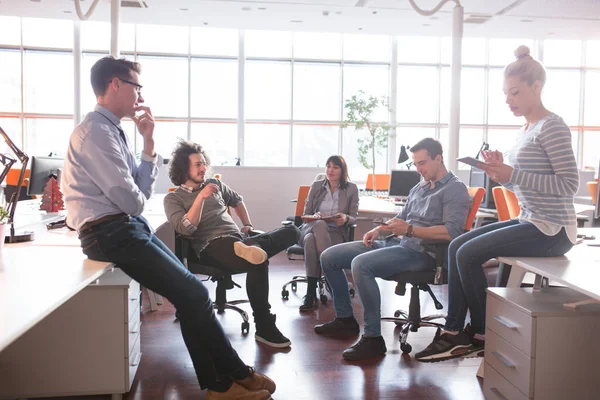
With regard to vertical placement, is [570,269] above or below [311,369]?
above

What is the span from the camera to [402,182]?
606cm

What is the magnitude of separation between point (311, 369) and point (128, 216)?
1.39 metres

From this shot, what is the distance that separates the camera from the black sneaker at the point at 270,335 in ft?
10.8

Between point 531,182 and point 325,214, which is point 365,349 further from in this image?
point 325,214

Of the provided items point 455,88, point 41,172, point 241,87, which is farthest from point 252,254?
point 241,87

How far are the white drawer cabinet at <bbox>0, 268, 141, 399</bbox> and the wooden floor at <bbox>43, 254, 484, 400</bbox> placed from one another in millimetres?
212

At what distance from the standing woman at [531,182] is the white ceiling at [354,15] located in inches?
229

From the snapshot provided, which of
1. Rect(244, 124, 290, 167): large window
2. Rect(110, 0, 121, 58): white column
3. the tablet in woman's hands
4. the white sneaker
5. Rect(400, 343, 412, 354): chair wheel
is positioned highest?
Rect(110, 0, 121, 58): white column

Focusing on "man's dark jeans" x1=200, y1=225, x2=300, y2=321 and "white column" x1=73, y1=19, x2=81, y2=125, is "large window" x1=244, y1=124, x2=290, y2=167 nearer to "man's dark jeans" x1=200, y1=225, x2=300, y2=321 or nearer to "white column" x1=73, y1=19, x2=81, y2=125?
"white column" x1=73, y1=19, x2=81, y2=125

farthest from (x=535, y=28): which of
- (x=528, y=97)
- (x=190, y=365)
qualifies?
(x=190, y=365)

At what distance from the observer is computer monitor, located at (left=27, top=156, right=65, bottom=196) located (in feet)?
14.6

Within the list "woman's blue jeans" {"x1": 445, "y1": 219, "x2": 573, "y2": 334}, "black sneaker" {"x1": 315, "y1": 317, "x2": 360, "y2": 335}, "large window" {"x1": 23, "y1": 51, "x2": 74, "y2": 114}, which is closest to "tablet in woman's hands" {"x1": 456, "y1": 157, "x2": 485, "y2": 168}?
"woman's blue jeans" {"x1": 445, "y1": 219, "x2": 573, "y2": 334}

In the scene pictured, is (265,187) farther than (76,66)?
No

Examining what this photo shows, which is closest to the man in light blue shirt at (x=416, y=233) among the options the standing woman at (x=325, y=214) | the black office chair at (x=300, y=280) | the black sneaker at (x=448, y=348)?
the black sneaker at (x=448, y=348)
